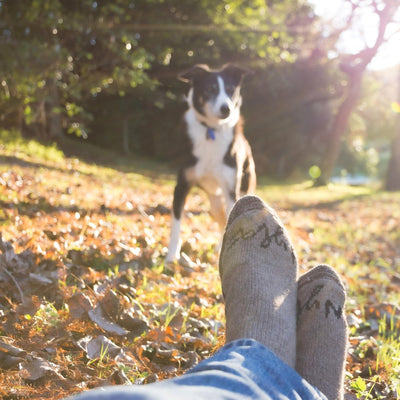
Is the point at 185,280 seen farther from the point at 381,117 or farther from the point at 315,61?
the point at 381,117

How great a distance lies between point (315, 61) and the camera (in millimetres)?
19578

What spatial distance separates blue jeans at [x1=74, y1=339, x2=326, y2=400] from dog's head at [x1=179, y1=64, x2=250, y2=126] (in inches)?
102

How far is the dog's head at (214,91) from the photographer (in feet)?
12.7

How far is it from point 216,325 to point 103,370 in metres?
0.74

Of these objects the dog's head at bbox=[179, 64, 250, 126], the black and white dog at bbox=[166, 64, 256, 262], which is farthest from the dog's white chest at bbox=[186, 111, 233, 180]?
the dog's head at bbox=[179, 64, 250, 126]

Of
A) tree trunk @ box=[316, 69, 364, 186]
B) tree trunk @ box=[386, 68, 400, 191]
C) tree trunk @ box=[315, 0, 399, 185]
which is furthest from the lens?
tree trunk @ box=[386, 68, 400, 191]

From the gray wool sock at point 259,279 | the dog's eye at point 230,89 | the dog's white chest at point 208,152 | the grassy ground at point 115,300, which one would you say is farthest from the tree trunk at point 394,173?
the gray wool sock at point 259,279

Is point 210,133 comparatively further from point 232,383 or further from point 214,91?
point 232,383

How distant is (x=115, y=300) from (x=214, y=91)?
85.4 inches

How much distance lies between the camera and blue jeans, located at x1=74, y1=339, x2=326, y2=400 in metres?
0.91

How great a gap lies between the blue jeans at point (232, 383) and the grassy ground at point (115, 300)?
581mm

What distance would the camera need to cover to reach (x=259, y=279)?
213 cm

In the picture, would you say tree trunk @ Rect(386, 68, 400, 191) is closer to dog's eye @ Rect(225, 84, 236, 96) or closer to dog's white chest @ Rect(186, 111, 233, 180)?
dog's eye @ Rect(225, 84, 236, 96)

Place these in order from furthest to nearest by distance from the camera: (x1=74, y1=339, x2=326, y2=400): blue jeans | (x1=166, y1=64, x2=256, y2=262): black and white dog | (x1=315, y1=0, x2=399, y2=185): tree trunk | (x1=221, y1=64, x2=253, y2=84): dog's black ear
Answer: (x1=315, y1=0, x2=399, y2=185): tree trunk < (x1=221, y1=64, x2=253, y2=84): dog's black ear < (x1=166, y1=64, x2=256, y2=262): black and white dog < (x1=74, y1=339, x2=326, y2=400): blue jeans
